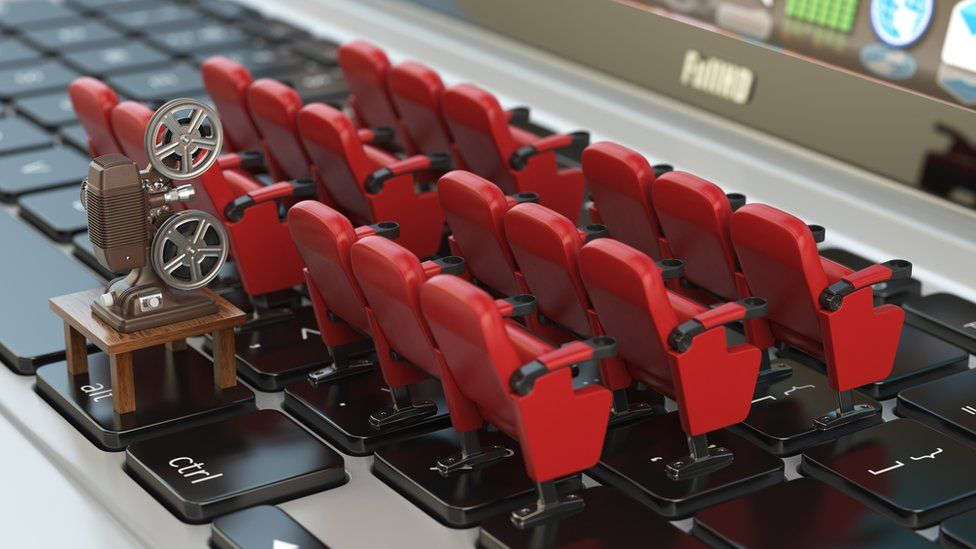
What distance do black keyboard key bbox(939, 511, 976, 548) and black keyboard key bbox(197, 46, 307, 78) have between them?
4.07m

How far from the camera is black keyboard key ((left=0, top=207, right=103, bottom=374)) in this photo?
375cm

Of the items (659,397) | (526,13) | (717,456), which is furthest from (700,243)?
(526,13)

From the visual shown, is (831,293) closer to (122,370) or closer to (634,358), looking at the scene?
(634,358)

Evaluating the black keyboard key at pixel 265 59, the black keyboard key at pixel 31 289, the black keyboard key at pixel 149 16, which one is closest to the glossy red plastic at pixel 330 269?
the black keyboard key at pixel 31 289

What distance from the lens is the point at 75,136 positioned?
5402 mm

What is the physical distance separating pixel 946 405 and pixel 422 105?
1933 millimetres

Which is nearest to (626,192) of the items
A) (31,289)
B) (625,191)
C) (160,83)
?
(625,191)

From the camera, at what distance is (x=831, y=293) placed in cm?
315

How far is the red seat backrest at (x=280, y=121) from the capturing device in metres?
4.21

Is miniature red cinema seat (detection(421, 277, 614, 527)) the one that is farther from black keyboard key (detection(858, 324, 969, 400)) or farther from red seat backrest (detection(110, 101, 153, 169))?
red seat backrest (detection(110, 101, 153, 169))

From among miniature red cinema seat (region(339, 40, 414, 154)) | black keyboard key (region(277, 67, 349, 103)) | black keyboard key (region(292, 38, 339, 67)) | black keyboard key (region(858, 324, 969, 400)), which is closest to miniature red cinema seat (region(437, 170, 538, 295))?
black keyboard key (region(858, 324, 969, 400))

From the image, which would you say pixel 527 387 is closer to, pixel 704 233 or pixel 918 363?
pixel 704 233

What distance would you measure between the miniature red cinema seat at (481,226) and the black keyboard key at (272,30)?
340 centimetres

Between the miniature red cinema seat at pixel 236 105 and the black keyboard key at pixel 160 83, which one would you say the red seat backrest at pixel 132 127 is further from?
the black keyboard key at pixel 160 83
